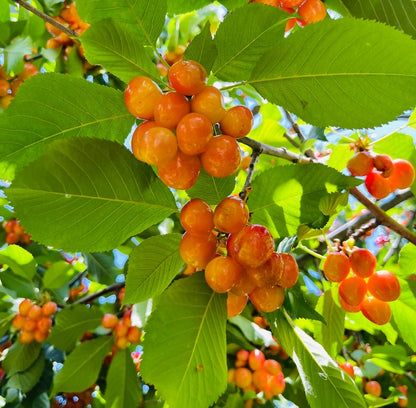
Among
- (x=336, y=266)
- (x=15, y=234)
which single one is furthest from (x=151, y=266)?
(x=15, y=234)

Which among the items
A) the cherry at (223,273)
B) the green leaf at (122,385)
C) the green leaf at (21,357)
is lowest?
the green leaf at (21,357)

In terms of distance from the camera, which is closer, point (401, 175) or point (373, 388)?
point (401, 175)

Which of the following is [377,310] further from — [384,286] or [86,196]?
[86,196]

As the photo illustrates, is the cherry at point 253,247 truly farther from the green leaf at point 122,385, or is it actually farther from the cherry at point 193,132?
the green leaf at point 122,385

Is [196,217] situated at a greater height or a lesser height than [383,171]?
greater

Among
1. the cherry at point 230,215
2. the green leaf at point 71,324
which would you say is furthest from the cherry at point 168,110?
the green leaf at point 71,324

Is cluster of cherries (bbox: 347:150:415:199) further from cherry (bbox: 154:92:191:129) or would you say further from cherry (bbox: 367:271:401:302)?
cherry (bbox: 154:92:191:129)
